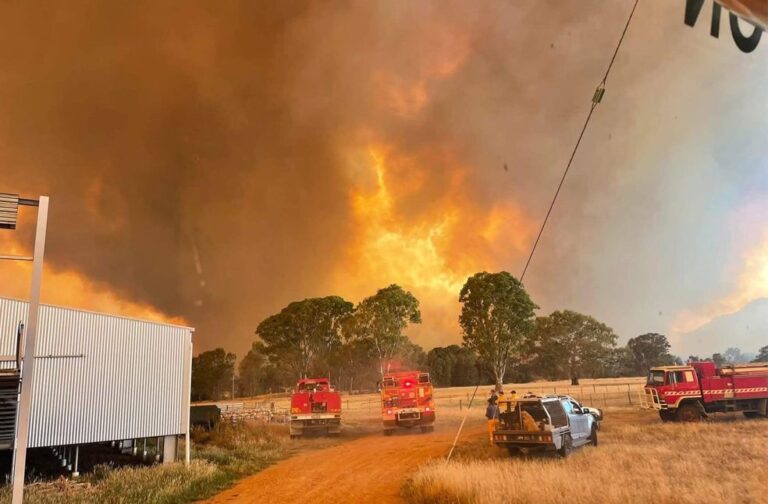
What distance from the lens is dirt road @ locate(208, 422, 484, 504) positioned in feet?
40.3

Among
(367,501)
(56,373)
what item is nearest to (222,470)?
(56,373)

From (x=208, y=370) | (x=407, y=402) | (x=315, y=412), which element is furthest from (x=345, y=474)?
(x=208, y=370)

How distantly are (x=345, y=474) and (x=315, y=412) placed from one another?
1224 cm

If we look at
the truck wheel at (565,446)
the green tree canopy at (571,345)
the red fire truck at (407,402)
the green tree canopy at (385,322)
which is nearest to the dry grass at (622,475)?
the truck wheel at (565,446)

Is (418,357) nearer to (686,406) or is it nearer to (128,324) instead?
(686,406)

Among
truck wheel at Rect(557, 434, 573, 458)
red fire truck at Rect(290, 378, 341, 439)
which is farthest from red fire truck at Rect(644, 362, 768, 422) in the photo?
red fire truck at Rect(290, 378, 341, 439)

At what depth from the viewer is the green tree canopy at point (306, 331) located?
50000 mm

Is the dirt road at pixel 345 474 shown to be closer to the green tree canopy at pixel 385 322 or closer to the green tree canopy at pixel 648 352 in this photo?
the green tree canopy at pixel 385 322

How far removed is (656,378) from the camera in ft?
74.5

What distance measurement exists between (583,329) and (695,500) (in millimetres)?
46744

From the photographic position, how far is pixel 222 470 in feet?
53.8

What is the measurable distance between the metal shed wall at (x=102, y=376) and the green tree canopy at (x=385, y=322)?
28.9 meters

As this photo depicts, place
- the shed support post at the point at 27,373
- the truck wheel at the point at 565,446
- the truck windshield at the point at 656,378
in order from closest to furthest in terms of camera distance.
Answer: the shed support post at the point at 27,373, the truck wheel at the point at 565,446, the truck windshield at the point at 656,378

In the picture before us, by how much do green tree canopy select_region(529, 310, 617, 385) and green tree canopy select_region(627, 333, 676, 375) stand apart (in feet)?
7.66
